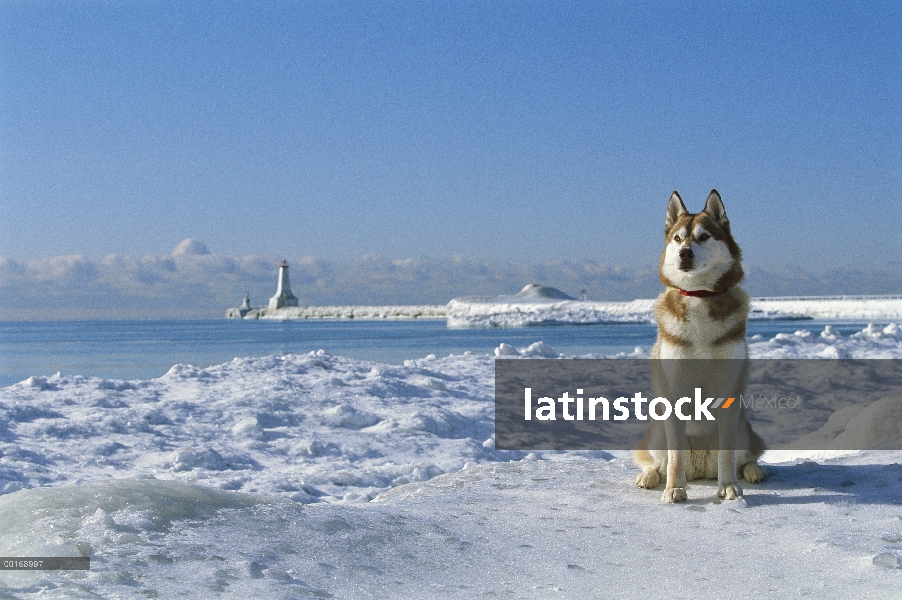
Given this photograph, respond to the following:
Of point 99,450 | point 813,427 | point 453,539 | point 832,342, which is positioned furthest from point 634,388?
point 453,539

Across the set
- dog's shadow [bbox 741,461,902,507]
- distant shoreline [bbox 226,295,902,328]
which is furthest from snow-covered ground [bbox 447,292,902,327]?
dog's shadow [bbox 741,461,902,507]

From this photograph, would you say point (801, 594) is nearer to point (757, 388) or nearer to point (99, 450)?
point (99, 450)

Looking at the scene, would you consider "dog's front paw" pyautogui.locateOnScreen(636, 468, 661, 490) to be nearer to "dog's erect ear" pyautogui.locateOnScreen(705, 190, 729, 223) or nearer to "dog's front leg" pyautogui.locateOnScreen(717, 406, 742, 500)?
"dog's front leg" pyautogui.locateOnScreen(717, 406, 742, 500)

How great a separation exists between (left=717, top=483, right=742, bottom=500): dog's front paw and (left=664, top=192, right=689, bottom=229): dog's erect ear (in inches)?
51.5

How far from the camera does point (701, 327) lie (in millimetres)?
3652

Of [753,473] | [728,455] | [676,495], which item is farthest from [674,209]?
[753,473]

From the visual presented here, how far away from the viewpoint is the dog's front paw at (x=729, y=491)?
386 centimetres

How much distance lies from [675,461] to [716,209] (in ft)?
4.03

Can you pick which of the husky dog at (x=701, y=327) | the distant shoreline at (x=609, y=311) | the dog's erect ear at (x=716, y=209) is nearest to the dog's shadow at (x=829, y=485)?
the husky dog at (x=701, y=327)

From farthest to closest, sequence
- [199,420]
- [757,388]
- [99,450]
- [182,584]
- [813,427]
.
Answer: [757,388], [813,427], [199,420], [99,450], [182,584]

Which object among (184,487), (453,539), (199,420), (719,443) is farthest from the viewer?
(199,420)

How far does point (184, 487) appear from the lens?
3.65 meters

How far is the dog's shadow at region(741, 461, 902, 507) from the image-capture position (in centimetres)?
388

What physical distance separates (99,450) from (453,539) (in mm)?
4980
